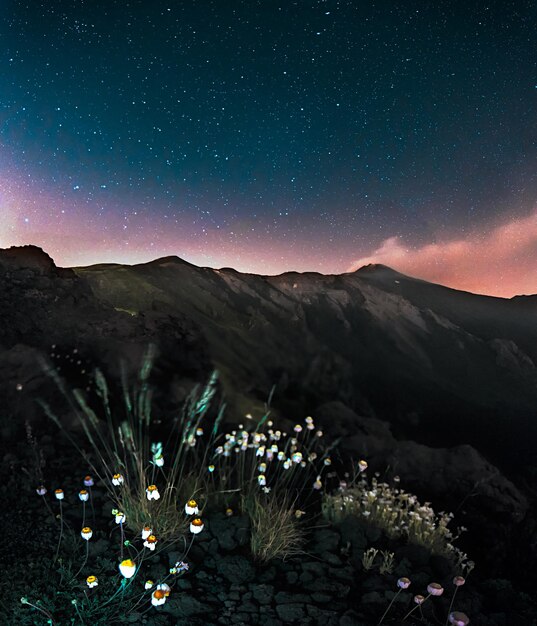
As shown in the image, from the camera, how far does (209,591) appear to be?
275 cm

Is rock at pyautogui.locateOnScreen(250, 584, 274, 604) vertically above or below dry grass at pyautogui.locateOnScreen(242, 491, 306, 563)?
below

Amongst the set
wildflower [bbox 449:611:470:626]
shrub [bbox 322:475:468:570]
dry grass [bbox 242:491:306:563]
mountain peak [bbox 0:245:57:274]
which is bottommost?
shrub [bbox 322:475:468:570]

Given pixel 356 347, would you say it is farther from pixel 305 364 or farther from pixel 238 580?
pixel 238 580

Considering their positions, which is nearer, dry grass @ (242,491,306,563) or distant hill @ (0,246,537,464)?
dry grass @ (242,491,306,563)

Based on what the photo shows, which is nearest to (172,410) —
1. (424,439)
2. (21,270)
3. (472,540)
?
(21,270)

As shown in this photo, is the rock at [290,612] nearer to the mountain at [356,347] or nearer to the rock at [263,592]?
the rock at [263,592]

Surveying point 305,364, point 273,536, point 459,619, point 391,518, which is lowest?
point 391,518

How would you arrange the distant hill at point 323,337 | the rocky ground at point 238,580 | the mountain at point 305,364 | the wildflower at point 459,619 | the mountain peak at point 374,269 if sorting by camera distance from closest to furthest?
the wildflower at point 459,619
the rocky ground at point 238,580
the mountain at point 305,364
the distant hill at point 323,337
the mountain peak at point 374,269

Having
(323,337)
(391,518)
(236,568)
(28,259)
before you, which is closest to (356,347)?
(323,337)

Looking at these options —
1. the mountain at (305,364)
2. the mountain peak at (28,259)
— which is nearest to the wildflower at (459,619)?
the mountain at (305,364)

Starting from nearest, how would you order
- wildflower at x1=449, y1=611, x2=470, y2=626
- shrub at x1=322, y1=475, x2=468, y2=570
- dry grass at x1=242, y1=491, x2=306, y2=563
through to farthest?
1. wildflower at x1=449, y1=611, x2=470, y2=626
2. dry grass at x1=242, y1=491, x2=306, y2=563
3. shrub at x1=322, y1=475, x2=468, y2=570

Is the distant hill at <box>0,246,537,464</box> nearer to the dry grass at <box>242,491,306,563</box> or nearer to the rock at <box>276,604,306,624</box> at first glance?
the dry grass at <box>242,491,306,563</box>

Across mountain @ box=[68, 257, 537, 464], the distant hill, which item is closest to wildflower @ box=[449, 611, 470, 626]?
the distant hill

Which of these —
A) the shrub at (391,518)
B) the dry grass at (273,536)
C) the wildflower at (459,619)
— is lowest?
the shrub at (391,518)
